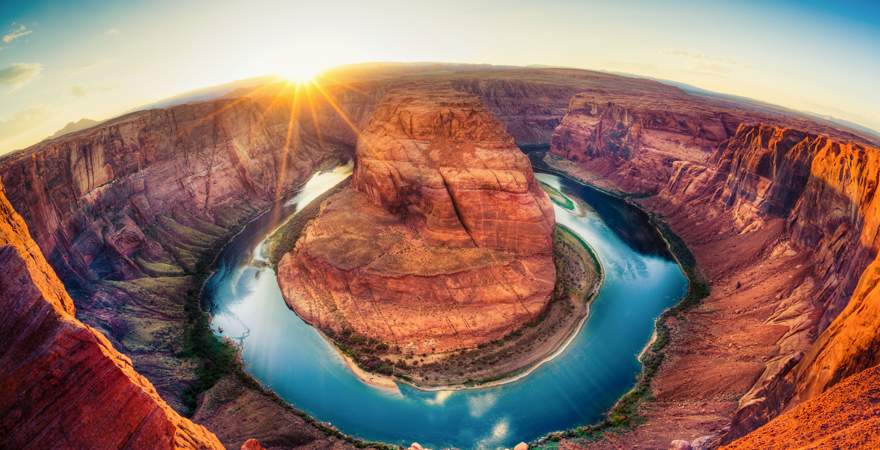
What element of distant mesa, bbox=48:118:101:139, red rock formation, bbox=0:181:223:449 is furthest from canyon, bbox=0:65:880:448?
distant mesa, bbox=48:118:101:139

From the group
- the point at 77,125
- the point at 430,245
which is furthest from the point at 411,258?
the point at 77,125

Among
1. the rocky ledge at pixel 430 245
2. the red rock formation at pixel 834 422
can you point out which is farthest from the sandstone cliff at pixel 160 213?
the red rock formation at pixel 834 422

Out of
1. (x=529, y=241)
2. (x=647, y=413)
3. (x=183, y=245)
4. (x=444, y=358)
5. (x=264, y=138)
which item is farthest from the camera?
(x=264, y=138)

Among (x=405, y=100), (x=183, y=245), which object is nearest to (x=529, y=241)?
(x=405, y=100)

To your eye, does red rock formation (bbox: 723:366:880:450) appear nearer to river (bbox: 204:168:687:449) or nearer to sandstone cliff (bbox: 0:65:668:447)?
river (bbox: 204:168:687:449)

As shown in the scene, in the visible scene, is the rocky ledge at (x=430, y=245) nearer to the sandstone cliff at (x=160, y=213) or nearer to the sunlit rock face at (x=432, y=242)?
the sunlit rock face at (x=432, y=242)

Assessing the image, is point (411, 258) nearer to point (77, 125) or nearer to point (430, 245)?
point (430, 245)

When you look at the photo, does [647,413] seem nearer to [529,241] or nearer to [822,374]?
[822,374]
